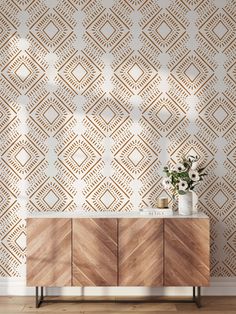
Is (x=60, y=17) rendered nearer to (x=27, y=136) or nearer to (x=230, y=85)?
(x=27, y=136)

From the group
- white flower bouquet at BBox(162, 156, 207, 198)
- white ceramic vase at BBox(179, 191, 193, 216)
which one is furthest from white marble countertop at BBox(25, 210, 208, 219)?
white flower bouquet at BBox(162, 156, 207, 198)

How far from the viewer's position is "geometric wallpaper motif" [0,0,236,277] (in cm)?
414

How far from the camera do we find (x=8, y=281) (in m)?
4.11

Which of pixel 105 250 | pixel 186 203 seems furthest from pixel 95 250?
pixel 186 203

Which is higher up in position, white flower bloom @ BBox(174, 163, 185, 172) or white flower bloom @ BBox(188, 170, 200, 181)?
white flower bloom @ BBox(174, 163, 185, 172)

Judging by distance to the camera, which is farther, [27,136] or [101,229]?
[27,136]

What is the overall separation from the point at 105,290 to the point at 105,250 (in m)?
0.52

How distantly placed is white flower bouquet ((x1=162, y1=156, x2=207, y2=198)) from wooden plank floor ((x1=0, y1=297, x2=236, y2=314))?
905 mm

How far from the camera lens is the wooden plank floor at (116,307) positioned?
371 cm

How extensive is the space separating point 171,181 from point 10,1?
2.05m

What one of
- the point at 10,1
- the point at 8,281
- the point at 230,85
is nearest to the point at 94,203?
the point at 8,281

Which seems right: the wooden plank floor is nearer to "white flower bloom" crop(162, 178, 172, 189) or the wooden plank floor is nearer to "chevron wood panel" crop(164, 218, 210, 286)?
"chevron wood panel" crop(164, 218, 210, 286)

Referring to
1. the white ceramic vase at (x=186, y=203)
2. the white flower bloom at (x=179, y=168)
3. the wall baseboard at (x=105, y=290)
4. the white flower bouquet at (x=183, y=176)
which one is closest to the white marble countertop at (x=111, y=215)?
the white ceramic vase at (x=186, y=203)

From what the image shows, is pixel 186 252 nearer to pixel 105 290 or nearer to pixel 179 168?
pixel 179 168
